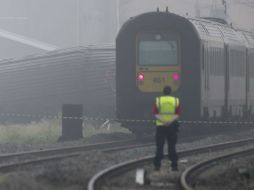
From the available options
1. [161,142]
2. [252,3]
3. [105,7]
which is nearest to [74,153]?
[161,142]

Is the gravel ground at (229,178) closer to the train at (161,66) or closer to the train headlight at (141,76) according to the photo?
the train at (161,66)

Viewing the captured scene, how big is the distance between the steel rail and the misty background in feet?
116

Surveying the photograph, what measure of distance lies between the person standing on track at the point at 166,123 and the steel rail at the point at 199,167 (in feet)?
1.39

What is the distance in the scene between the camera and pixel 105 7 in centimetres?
5756

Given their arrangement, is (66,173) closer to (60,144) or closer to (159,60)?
(60,144)

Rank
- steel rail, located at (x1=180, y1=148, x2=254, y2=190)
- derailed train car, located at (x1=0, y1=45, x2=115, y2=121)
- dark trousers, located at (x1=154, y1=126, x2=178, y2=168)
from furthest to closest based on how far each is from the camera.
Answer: derailed train car, located at (x1=0, y1=45, x2=115, y2=121), dark trousers, located at (x1=154, y1=126, x2=178, y2=168), steel rail, located at (x1=180, y1=148, x2=254, y2=190)

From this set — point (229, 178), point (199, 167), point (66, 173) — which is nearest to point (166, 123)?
point (199, 167)

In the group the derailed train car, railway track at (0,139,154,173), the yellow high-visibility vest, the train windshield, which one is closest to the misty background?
the derailed train car

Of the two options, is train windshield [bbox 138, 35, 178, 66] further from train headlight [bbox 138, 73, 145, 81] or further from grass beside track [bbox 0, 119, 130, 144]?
grass beside track [bbox 0, 119, 130, 144]

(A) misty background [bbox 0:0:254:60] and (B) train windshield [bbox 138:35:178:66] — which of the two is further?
(A) misty background [bbox 0:0:254:60]

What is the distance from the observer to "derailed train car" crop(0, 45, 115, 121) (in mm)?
35469

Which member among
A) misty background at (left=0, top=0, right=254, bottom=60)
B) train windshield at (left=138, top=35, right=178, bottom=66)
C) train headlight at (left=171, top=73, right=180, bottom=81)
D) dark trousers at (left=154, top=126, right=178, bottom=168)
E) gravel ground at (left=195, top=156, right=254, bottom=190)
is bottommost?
gravel ground at (left=195, top=156, right=254, bottom=190)

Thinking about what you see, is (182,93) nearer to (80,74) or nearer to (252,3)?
(80,74)

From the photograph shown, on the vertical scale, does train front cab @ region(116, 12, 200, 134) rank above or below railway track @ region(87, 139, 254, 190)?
above
